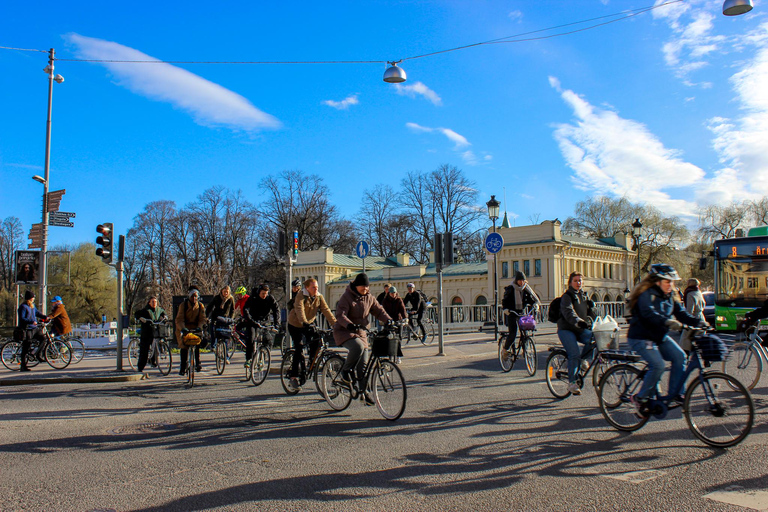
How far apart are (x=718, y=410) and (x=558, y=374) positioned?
312 centimetres

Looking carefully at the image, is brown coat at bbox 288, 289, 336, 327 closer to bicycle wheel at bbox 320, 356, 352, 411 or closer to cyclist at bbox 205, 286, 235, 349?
bicycle wheel at bbox 320, 356, 352, 411

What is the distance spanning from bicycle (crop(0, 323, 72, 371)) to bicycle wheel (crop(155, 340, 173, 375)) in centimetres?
294

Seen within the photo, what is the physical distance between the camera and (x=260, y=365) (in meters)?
11.1

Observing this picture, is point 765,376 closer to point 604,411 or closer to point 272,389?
point 604,411

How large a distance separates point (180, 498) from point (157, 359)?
9443 mm

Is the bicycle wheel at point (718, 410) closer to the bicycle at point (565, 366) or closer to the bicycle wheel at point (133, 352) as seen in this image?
the bicycle at point (565, 366)

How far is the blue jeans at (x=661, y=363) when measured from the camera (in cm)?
611

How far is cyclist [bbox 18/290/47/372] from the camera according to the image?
566 inches

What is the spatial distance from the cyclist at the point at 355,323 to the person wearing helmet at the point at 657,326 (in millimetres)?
A: 2986

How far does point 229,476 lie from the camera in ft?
17.2

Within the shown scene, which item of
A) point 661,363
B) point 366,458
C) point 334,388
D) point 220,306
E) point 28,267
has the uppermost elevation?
point 28,267

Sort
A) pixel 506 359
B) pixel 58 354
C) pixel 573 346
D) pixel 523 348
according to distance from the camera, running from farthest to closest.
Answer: pixel 58 354, pixel 506 359, pixel 523 348, pixel 573 346

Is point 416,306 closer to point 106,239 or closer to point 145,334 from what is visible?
point 145,334

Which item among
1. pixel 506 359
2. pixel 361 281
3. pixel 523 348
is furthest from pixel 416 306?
pixel 361 281
